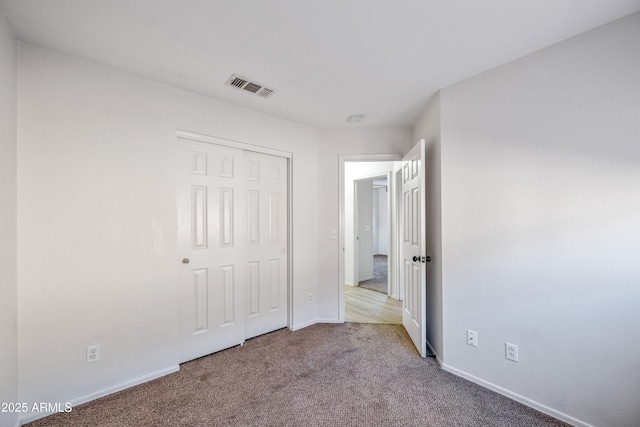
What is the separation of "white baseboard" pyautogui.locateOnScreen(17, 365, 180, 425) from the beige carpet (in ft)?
0.14

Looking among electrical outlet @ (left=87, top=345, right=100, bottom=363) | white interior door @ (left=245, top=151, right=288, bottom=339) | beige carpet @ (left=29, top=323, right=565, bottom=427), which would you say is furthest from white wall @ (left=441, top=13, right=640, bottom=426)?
electrical outlet @ (left=87, top=345, right=100, bottom=363)

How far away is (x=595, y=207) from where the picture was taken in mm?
1686

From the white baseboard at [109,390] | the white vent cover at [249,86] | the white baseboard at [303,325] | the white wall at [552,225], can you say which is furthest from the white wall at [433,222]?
the white baseboard at [109,390]

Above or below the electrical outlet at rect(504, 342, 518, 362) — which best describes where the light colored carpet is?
below

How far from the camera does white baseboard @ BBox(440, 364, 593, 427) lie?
172 cm

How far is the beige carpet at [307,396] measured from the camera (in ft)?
5.76

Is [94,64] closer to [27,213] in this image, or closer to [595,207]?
[27,213]

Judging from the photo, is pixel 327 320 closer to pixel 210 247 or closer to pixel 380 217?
pixel 210 247

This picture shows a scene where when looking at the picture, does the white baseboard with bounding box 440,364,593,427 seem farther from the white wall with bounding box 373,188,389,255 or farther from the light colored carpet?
the white wall with bounding box 373,188,389,255

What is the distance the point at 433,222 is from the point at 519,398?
4.75 ft

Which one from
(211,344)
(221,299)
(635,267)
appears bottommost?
(211,344)

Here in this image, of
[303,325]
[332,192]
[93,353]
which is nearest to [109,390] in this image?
[93,353]

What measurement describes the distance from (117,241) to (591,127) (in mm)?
3343

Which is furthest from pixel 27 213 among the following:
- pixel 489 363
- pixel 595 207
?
pixel 595 207
